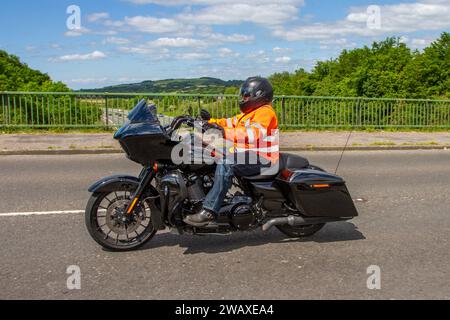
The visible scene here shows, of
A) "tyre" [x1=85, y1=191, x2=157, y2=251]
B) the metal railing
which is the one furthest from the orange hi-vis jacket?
the metal railing

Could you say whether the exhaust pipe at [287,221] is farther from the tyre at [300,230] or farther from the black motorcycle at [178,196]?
the tyre at [300,230]

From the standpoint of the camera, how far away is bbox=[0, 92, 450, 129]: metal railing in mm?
15367

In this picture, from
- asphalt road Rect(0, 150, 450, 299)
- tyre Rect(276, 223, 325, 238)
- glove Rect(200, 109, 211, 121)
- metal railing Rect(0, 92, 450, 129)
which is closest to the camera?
asphalt road Rect(0, 150, 450, 299)

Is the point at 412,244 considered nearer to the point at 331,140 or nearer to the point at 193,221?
the point at 193,221

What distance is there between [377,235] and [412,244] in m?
0.42

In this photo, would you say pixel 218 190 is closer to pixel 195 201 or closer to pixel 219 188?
pixel 219 188

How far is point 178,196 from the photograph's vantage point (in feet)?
15.9

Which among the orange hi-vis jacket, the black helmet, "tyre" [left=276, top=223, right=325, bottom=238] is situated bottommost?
"tyre" [left=276, top=223, right=325, bottom=238]

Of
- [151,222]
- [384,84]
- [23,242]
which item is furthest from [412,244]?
[384,84]

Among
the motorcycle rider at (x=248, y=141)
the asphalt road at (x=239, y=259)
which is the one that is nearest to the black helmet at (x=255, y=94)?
the motorcycle rider at (x=248, y=141)

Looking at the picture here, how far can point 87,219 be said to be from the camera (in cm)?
490

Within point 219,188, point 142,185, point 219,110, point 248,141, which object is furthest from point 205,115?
point 219,110

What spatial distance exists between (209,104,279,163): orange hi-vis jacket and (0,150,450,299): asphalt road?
1.01m

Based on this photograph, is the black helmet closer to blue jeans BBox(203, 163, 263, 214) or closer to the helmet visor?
the helmet visor
